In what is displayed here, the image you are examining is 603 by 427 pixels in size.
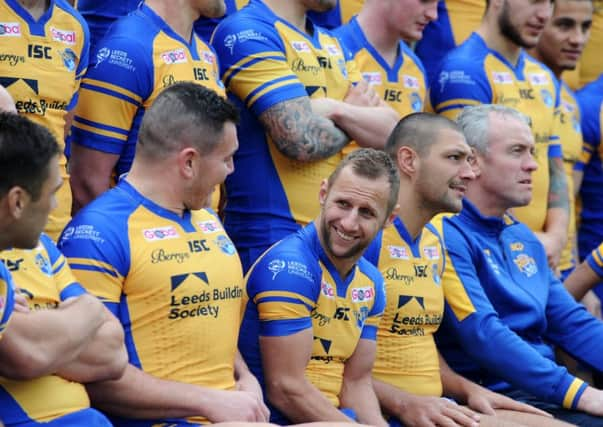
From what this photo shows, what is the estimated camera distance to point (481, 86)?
661 centimetres

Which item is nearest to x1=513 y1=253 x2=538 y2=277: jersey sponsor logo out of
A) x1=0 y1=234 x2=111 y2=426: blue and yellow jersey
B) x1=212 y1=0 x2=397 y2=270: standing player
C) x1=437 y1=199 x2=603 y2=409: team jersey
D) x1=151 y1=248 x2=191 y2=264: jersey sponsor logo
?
x1=437 y1=199 x2=603 y2=409: team jersey

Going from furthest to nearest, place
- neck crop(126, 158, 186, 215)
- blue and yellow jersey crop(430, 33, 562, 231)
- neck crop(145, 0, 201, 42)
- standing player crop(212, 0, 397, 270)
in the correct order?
blue and yellow jersey crop(430, 33, 562, 231) < standing player crop(212, 0, 397, 270) < neck crop(145, 0, 201, 42) < neck crop(126, 158, 186, 215)

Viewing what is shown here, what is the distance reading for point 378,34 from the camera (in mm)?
6180

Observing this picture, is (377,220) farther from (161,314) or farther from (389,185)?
(161,314)

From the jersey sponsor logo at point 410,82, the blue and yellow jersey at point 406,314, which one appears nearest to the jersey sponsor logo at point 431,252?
the blue and yellow jersey at point 406,314

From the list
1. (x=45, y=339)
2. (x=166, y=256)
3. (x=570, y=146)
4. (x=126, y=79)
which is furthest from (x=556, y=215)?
(x=45, y=339)

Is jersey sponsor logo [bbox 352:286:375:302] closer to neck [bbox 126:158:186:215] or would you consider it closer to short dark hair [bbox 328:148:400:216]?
short dark hair [bbox 328:148:400:216]

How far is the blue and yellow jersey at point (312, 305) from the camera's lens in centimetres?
456

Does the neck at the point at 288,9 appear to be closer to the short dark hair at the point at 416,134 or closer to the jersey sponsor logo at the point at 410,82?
the short dark hair at the point at 416,134

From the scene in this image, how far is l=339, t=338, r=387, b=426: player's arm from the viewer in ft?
15.8

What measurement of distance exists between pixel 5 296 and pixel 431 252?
2.46 meters

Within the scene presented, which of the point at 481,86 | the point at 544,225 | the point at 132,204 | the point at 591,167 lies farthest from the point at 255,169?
the point at 591,167

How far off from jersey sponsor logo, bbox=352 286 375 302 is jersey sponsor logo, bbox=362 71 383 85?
1.56m

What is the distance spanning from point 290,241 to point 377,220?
35 centimetres
